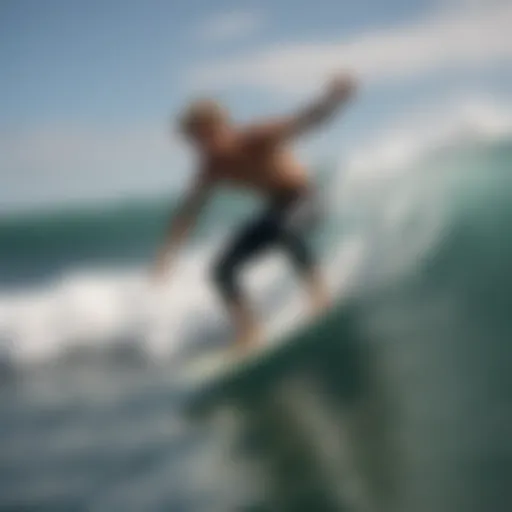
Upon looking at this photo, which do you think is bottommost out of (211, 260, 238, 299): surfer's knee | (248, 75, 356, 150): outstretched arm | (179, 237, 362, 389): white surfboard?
(179, 237, 362, 389): white surfboard

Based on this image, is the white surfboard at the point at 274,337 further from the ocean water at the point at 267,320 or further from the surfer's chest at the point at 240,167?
the surfer's chest at the point at 240,167

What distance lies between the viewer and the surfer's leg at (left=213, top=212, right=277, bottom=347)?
1.30 m

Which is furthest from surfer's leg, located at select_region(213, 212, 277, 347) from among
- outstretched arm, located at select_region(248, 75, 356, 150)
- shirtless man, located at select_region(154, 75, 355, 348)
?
outstretched arm, located at select_region(248, 75, 356, 150)

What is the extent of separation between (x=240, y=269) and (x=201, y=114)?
219 mm

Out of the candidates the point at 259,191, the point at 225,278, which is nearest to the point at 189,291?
the point at 225,278

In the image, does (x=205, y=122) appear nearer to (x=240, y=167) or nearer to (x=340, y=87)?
(x=240, y=167)

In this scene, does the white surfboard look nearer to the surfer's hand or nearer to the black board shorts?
the black board shorts

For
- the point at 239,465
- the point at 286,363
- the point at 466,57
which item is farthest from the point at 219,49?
the point at 239,465

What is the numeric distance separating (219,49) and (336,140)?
0.21m

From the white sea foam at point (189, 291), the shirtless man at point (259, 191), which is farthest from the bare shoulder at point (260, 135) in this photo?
the white sea foam at point (189, 291)

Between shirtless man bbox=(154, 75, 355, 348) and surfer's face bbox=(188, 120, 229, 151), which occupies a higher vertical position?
surfer's face bbox=(188, 120, 229, 151)

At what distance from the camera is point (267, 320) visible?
130 cm

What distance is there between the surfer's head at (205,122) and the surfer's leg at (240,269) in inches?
Answer: 5.1

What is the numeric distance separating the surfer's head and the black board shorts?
0.12 meters
